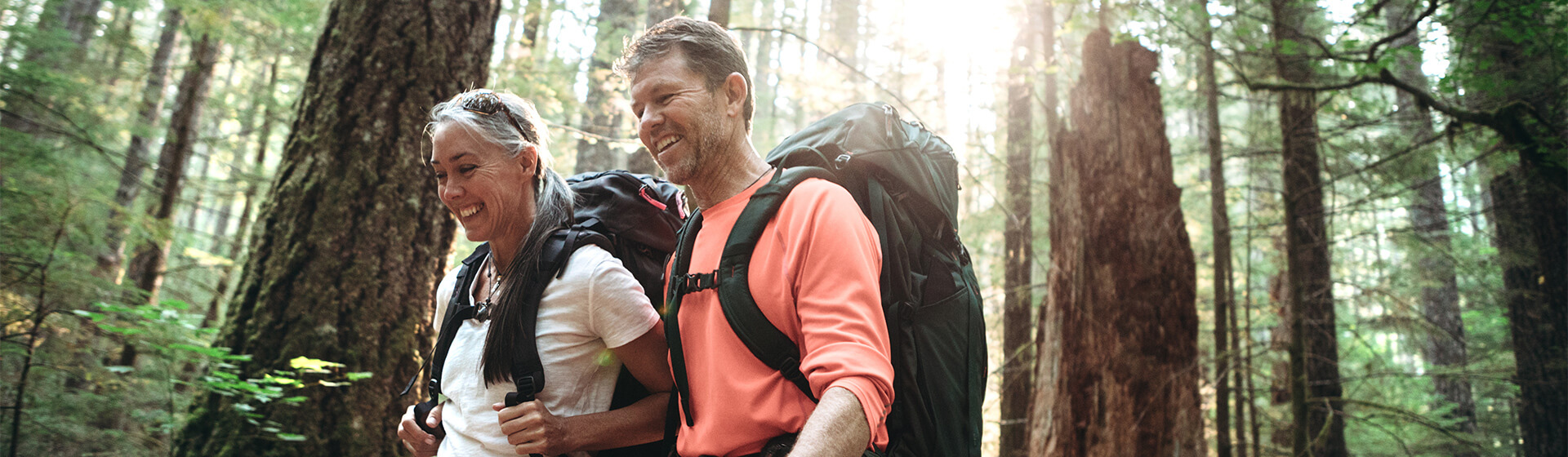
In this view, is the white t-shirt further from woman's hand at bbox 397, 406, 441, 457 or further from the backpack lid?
the backpack lid

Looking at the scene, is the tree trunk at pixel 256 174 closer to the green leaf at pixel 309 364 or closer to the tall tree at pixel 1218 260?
the green leaf at pixel 309 364

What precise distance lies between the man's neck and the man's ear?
0.32 feet

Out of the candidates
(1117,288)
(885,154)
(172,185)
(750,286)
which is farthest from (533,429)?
(172,185)

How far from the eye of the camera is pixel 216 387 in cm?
329

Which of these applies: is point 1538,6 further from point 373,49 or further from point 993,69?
point 373,49

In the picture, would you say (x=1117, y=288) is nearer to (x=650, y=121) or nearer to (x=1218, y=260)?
(x=1218, y=260)

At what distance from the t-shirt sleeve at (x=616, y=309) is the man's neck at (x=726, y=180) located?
316 mm

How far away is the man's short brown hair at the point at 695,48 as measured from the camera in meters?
1.87

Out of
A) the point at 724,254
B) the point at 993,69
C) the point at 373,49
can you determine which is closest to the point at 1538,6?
the point at 993,69

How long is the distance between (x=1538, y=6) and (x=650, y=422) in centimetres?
663

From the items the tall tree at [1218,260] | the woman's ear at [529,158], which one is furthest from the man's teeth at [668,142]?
the tall tree at [1218,260]

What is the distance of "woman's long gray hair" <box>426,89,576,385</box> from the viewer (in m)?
2.02

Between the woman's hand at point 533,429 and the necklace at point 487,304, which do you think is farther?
the necklace at point 487,304

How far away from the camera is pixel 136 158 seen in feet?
23.9
